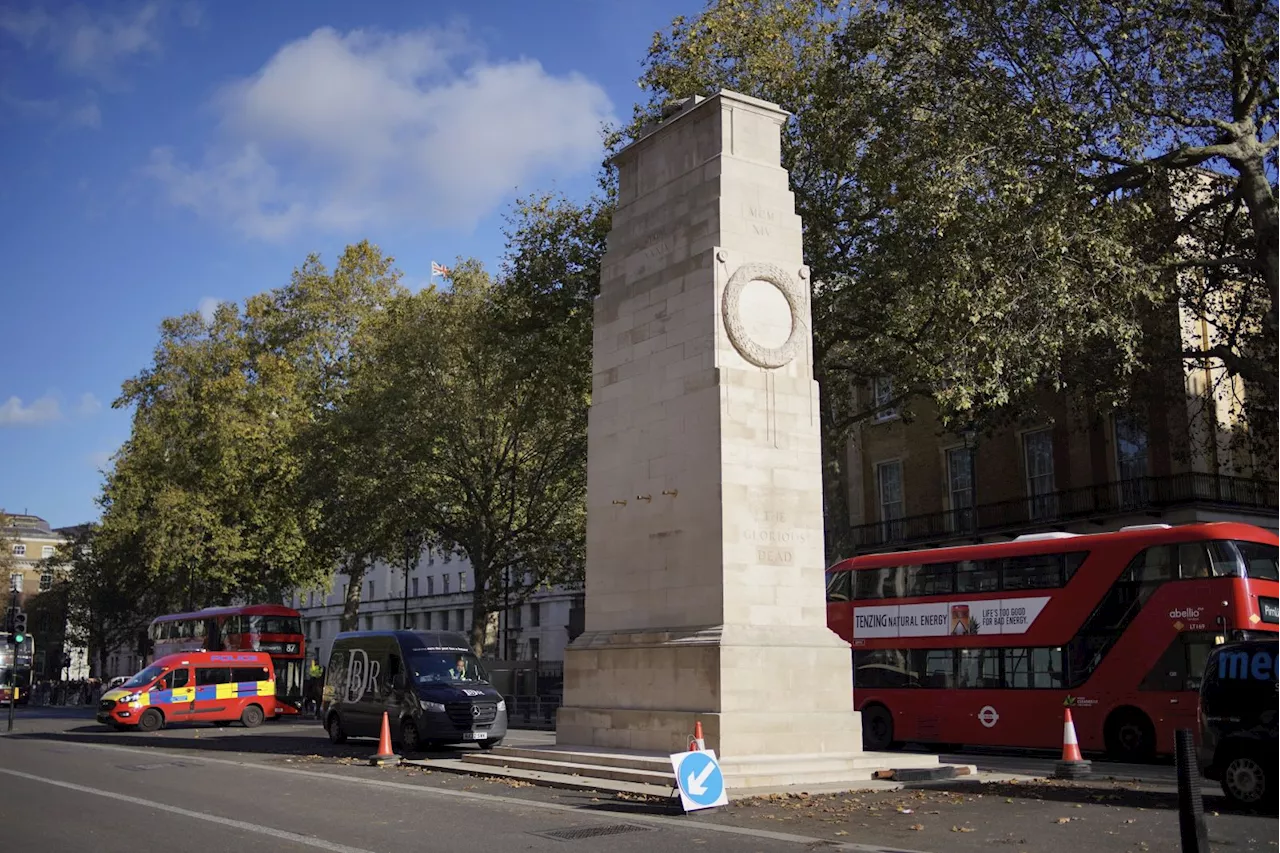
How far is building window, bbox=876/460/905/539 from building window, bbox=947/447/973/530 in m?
2.18

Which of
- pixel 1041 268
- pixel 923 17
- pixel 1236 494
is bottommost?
pixel 1236 494

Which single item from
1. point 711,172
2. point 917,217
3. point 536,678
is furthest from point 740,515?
point 536,678

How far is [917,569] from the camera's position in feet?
76.3

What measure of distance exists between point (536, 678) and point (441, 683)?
63.4 feet

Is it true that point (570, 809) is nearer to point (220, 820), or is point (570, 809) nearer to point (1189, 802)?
point (220, 820)

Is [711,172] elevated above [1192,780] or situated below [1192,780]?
above

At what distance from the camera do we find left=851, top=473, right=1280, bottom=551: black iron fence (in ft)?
104

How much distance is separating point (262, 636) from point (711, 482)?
95.7ft

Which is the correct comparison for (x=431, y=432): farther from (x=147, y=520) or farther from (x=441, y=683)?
(x=441, y=683)

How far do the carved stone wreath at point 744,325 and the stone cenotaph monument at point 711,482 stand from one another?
2cm

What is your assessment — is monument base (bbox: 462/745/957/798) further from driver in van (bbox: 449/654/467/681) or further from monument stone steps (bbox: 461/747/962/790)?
driver in van (bbox: 449/654/467/681)

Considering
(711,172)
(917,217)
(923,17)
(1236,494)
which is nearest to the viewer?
(711,172)

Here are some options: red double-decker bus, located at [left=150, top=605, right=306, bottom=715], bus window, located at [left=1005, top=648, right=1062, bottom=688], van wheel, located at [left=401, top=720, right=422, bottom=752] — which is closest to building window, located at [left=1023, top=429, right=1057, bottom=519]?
bus window, located at [left=1005, top=648, right=1062, bottom=688]

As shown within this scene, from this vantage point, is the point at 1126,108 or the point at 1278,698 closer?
the point at 1278,698
